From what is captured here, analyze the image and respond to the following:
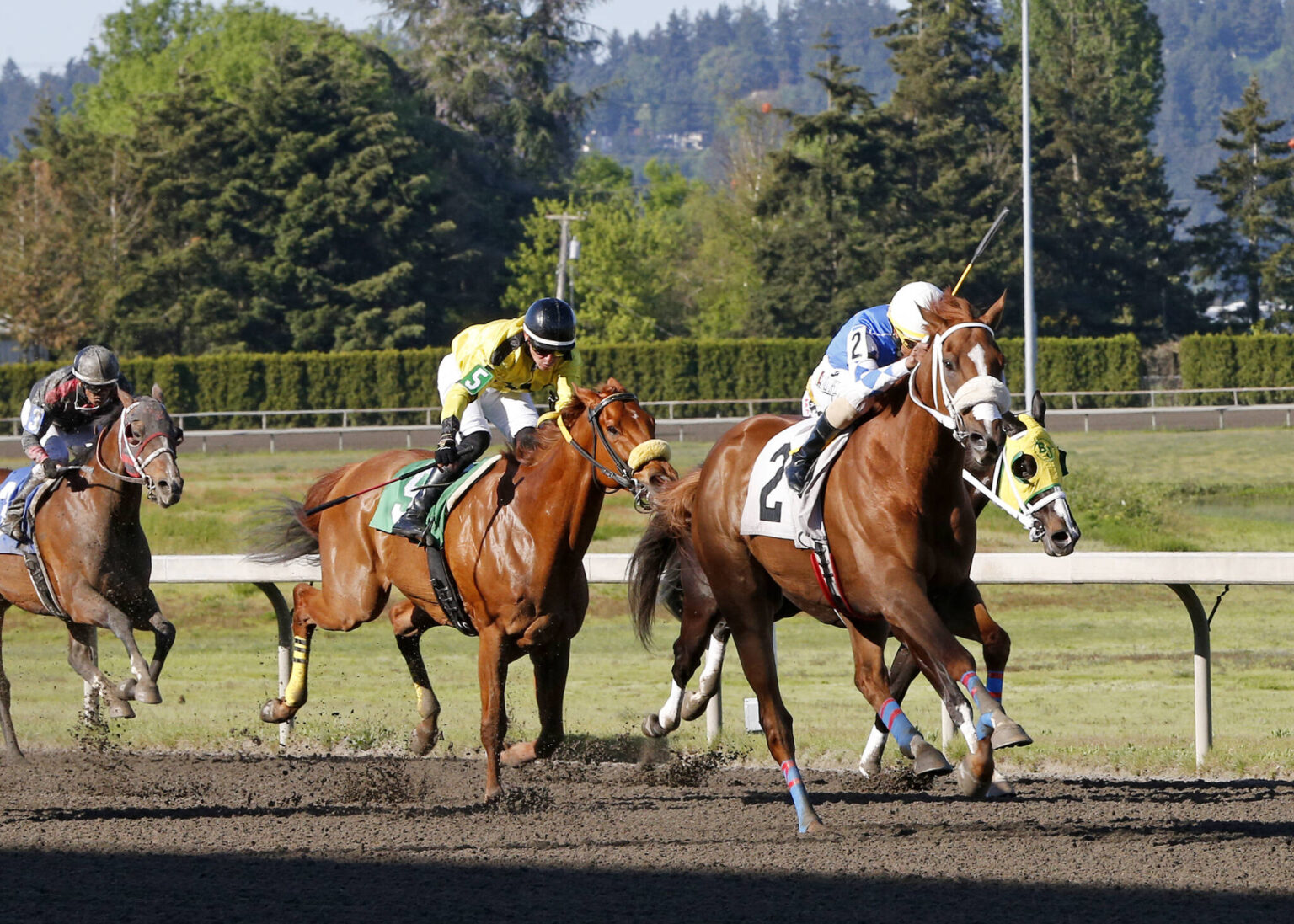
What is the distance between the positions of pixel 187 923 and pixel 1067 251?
45947 mm

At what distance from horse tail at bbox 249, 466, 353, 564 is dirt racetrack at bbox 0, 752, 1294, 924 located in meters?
1.34

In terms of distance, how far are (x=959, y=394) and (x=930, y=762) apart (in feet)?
3.53

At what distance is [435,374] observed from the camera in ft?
136

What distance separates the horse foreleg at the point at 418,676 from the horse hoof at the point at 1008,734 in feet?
10.2

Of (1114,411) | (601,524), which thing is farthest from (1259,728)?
(1114,411)

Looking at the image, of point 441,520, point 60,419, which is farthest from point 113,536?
point 441,520

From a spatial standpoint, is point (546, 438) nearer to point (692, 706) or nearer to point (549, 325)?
point (549, 325)

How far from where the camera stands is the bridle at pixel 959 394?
4828 mm

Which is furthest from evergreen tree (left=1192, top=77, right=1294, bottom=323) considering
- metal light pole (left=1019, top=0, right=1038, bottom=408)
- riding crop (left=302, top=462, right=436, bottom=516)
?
riding crop (left=302, top=462, right=436, bottom=516)

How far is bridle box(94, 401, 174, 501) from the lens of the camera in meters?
7.11

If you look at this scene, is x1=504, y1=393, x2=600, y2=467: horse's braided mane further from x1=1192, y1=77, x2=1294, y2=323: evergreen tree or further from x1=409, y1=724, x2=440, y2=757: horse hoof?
x1=1192, y1=77, x2=1294, y2=323: evergreen tree

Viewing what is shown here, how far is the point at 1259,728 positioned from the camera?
27.1ft

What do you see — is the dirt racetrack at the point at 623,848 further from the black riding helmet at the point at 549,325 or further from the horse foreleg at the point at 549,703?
the black riding helmet at the point at 549,325

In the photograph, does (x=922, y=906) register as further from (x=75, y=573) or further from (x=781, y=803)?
(x=75, y=573)
